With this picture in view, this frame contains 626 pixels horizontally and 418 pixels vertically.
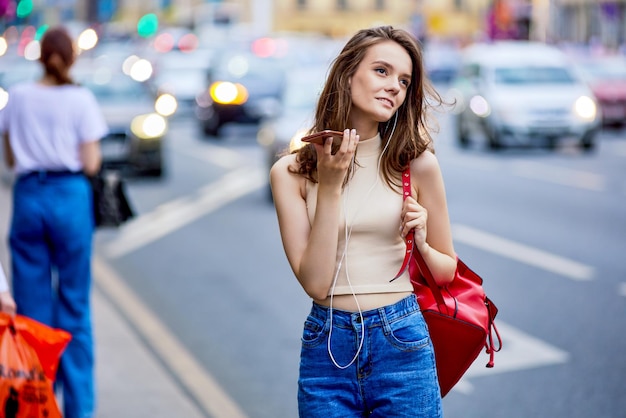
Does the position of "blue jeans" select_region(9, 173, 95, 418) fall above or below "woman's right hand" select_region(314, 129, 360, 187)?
below

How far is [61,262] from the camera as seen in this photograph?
212 inches

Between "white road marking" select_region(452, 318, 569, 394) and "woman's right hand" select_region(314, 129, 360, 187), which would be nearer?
"woman's right hand" select_region(314, 129, 360, 187)

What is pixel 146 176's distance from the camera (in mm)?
16766

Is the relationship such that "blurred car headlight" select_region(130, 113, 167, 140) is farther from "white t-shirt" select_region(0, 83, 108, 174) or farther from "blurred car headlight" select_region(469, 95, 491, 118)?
"white t-shirt" select_region(0, 83, 108, 174)

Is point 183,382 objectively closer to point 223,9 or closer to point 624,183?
point 624,183

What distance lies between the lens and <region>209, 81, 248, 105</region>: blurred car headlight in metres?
25.1

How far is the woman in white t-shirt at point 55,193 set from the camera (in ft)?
17.3

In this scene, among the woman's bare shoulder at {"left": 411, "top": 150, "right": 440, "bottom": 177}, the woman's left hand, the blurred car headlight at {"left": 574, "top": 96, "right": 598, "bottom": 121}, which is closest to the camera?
the woman's left hand

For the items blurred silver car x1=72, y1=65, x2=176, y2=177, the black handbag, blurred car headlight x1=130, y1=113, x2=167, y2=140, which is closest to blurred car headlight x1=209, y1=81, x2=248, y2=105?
blurred silver car x1=72, y1=65, x2=176, y2=177

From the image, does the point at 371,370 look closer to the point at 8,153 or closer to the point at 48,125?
the point at 48,125

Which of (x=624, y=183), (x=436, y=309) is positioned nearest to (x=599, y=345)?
(x=436, y=309)

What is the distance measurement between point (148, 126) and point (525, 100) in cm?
792

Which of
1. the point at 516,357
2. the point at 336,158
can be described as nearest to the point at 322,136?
the point at 336,158

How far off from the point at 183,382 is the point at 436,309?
3490 millimetres
